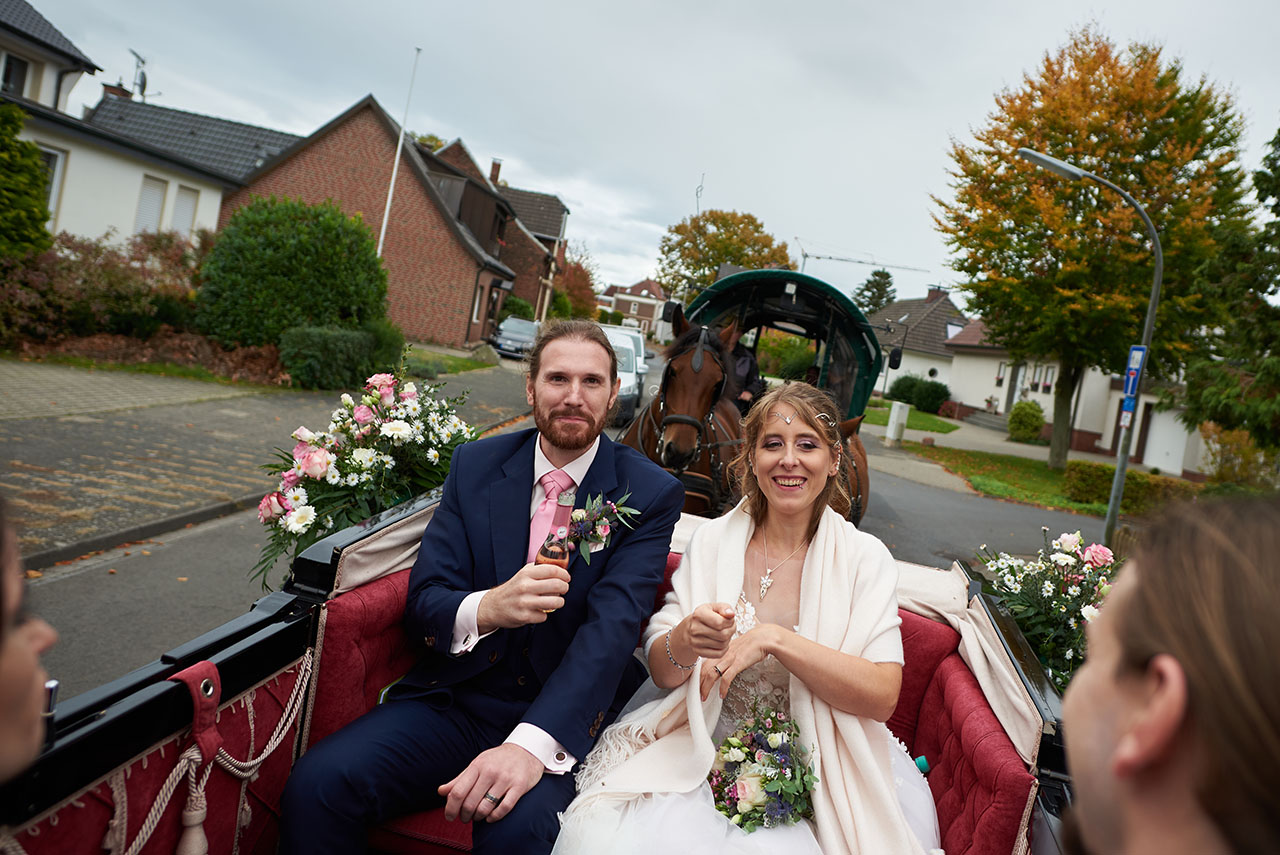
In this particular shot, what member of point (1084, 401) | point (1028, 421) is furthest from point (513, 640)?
point (1084, 401)

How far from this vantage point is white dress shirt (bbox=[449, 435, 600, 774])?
241cm

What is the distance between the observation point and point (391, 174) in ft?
102

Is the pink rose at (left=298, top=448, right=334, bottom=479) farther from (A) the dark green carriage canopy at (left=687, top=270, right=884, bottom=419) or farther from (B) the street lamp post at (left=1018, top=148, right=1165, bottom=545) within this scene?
(B) the street lamp post at (left=1018, top=148, right=1165, bottom=545)

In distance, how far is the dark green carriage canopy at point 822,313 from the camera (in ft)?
28.2

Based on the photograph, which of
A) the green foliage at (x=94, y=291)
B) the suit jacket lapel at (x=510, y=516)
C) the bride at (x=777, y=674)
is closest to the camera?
the bride at (x=777, y=674)

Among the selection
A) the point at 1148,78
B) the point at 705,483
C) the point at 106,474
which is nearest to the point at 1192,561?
the point at 705,483

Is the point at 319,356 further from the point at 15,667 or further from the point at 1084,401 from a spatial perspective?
the point at 1084,401

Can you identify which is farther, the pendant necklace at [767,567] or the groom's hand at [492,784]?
the pendant necklace at [767,567]

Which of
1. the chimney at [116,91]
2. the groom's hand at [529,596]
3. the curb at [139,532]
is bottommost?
the curb at [139,532]

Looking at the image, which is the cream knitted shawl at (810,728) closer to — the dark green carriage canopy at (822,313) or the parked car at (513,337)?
the dark green carriage canopy at (822,313)

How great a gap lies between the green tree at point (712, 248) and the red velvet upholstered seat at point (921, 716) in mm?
51269

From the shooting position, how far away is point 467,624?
8.46 feet

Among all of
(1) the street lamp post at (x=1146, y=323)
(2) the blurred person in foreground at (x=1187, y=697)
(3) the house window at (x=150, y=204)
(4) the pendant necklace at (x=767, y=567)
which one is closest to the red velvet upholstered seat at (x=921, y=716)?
(4) the pendant necklace at (x=767, y=567)

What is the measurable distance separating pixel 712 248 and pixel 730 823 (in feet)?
182
